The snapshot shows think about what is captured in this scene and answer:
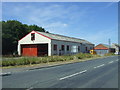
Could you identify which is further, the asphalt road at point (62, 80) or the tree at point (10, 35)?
the tree at point (10, 35)

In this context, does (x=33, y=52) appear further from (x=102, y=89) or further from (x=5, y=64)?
(x=102, y=89)

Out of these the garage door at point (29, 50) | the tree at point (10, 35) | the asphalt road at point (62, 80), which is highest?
the tree at point (10, 35)

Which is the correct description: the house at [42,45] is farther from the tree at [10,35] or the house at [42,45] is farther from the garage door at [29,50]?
the tree at [10,35]

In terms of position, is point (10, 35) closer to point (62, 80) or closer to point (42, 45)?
point (42, 45)

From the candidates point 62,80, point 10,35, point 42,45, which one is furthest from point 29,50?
point 62,80

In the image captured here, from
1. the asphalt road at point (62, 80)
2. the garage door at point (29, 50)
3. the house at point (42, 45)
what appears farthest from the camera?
the garage door at point (29, 50)

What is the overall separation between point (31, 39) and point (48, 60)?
17475mm

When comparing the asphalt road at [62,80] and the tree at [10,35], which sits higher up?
the tree at [10,35]

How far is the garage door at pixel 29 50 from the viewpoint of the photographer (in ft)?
125

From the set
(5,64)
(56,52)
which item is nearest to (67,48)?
(56,52)

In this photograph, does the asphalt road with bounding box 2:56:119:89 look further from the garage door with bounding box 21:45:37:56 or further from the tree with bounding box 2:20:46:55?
the tree with bounding box 2:20:46:55

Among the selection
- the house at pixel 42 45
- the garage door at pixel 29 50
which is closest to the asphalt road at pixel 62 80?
the house at pixel 42 45

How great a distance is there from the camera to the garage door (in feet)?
Result: 125

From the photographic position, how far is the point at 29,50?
38969 millimetres
